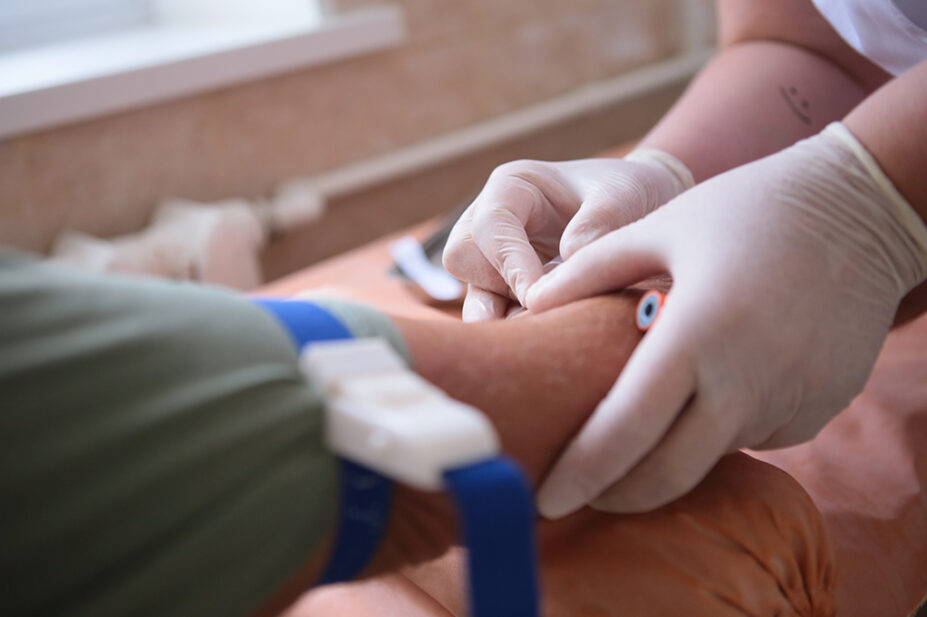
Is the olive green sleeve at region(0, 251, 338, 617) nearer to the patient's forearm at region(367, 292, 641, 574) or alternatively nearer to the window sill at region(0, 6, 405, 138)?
the patient's forearm at region(367, 292, 641, 574)

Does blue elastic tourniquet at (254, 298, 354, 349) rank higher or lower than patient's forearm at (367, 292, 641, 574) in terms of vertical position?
higher

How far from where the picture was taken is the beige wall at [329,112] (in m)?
1.46

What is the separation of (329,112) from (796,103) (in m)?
1.07

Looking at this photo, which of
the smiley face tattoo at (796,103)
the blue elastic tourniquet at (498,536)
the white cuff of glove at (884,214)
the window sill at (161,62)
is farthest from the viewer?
the window sill at (161,62)

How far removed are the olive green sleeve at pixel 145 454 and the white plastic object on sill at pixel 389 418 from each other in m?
0.01

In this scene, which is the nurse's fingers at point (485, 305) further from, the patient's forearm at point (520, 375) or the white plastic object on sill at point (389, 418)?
the white plastic object on sill at point (389, 418)

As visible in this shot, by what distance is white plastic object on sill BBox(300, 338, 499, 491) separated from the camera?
1.14 ft

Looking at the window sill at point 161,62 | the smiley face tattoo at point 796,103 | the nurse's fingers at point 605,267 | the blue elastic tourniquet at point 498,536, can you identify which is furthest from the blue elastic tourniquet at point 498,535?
the window sill at point 161,62

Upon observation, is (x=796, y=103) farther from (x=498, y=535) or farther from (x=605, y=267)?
(x=498, y=535)

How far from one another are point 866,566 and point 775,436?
0.13 meters

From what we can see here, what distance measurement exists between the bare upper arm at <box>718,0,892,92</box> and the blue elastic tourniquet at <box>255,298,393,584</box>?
2.24ft

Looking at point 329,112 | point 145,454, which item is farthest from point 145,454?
point 329,112

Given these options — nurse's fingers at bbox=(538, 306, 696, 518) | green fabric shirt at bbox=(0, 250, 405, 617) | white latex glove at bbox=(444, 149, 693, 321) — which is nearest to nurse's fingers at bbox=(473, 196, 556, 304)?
white latex glove at bbox=(444, 149, 693, 321)

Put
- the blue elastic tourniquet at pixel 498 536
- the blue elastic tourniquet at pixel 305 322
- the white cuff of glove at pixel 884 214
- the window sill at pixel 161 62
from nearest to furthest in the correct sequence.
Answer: the blue elastic tourniquet at pixel 498 536 < the blue elastic tourniquet at pixel 305 322 < the white cuff of glove at pixel 884 214 < the window sill at pixel 161 62
